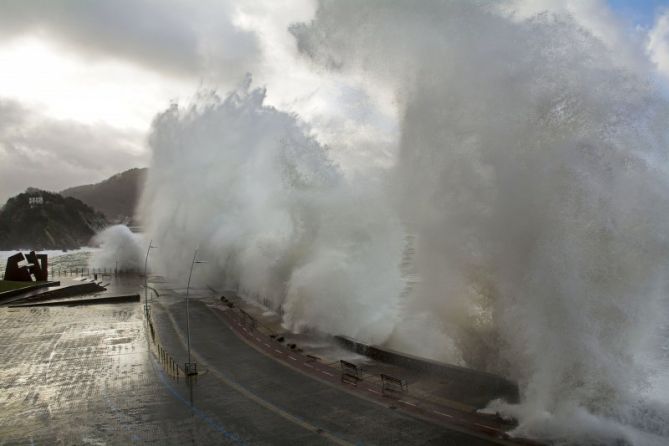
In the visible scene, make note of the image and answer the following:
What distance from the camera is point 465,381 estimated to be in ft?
42.3

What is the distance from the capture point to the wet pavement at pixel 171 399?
10.4 metres

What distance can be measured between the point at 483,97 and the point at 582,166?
3.67m

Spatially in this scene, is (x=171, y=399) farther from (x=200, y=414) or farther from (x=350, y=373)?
(x=350, y=373)

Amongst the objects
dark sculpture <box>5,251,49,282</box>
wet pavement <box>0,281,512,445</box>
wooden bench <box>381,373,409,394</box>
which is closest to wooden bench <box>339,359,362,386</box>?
wet pavement <box>0,281,512,445</box>

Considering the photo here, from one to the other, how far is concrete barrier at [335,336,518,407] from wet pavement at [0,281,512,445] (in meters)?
1.96

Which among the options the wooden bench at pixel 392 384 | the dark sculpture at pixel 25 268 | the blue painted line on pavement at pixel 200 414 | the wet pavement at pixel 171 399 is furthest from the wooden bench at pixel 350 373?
the dark sculpture at pixel 25 268

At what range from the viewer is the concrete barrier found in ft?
39.0

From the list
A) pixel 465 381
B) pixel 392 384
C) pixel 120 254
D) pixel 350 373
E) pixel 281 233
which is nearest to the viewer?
pixel 465 381

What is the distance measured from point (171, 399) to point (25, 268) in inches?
1217

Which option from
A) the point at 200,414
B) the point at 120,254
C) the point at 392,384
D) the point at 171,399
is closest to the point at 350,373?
the point at 392,384

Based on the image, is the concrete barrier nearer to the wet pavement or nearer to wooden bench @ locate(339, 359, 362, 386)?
wooden bench @ locate(339, 359, 362, 386)

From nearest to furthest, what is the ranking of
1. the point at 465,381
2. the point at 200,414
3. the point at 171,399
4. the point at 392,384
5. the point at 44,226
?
the point at 200,414 < the point at 171,399 < the point at 465,381 < the point at 392,384 < the point at 44,226

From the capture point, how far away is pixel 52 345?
19.5m

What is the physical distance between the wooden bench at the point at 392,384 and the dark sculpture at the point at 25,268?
33147 mm
